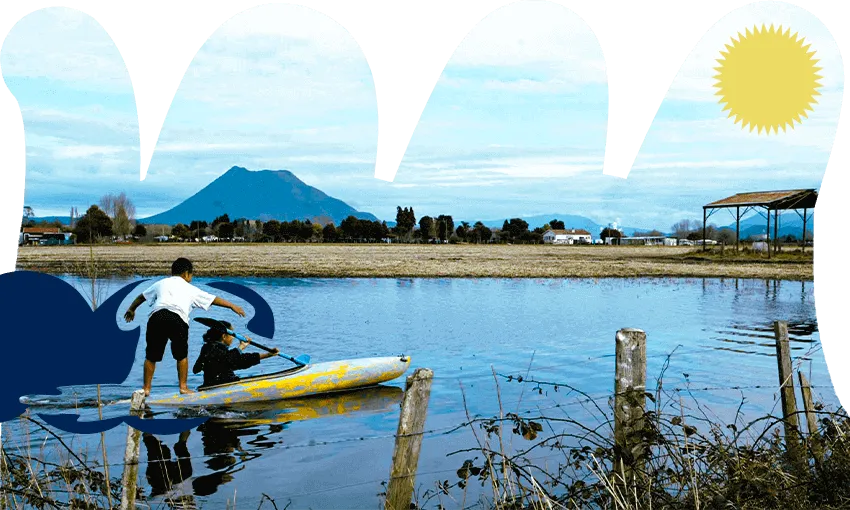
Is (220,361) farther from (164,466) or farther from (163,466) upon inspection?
(164,466)

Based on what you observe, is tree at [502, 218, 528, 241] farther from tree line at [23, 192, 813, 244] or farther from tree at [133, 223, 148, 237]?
tree at [133, 223, 148, 237]

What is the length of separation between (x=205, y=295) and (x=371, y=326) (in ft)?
35.8

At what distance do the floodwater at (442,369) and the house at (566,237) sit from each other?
15118 mm

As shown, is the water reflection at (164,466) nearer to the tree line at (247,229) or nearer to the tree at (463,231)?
the tree line at (247,229)

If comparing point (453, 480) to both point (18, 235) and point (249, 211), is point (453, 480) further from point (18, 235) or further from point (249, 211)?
point (18, 235)

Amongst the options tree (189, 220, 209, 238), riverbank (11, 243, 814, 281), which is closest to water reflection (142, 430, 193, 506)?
tree (189, 220, 209, 238)

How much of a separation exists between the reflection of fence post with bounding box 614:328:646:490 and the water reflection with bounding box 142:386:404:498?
2.76 m

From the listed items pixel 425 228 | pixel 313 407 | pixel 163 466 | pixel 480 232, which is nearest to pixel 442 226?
pixel 425 228

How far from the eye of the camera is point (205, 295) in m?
4.79

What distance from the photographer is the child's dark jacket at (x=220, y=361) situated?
7281mm

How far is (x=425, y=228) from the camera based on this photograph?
18953 mm

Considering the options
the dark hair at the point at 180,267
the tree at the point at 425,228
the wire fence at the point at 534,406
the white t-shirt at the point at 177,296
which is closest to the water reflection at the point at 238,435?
the wire fence at the point at 534,406

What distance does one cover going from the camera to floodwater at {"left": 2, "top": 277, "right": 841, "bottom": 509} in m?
5.52

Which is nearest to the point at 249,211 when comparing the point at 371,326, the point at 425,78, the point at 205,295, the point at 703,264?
the point at 205,295
